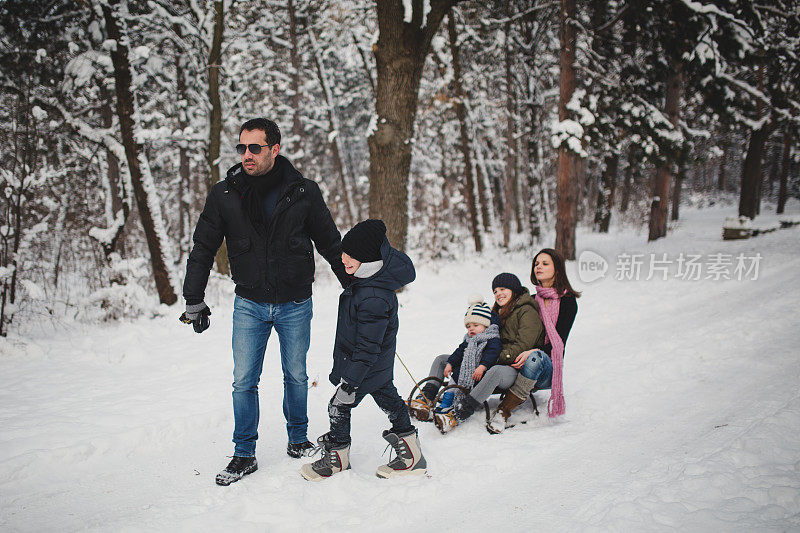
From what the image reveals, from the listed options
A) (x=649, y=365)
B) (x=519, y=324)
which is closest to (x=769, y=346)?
(x=649, y=365)

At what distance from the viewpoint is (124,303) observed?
777cm

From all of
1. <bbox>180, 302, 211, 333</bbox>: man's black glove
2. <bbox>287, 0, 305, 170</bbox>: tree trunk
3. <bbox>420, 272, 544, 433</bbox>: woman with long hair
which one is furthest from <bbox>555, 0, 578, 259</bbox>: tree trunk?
<bbox>180, 302, 211, 333</bbox>: man's black glove

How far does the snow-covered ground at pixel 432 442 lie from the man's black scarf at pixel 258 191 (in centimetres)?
183

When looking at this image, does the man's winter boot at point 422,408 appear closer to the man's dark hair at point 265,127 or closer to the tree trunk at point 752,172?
the man's dark hair at point 265,127

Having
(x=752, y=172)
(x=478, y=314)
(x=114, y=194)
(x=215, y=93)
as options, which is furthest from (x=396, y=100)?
(x=752, y=172)

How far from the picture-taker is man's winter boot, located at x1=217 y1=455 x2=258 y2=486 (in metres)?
3.10

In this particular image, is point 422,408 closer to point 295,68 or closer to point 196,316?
point 196,316

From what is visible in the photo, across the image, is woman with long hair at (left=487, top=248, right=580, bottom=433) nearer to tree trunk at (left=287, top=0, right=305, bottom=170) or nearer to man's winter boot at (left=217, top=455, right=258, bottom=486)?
man's winter boot at (left=217, top=455, right=258, bottom=486)

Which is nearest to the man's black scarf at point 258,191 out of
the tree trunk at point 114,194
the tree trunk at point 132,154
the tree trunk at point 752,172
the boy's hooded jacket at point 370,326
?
the boy's hooded jacket at point 370,326

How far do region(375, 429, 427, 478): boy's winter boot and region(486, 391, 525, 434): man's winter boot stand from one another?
94cm

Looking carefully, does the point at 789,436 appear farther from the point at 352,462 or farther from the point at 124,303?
the point at 124,303

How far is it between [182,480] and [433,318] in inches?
194

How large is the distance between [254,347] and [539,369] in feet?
7.96

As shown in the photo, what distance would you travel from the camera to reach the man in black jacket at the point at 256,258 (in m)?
3.10
